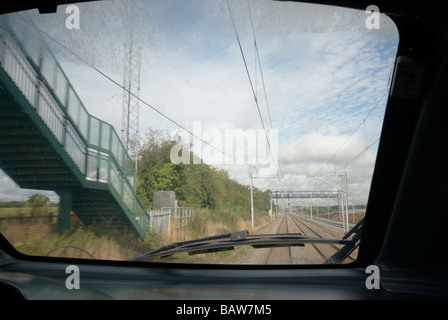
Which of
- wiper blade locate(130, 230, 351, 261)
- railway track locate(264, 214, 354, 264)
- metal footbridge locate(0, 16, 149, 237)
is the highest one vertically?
metal footbridge locate(0, 16, 149, 237)

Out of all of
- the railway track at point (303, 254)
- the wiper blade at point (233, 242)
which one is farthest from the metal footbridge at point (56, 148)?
the railway track at point (303, 254)

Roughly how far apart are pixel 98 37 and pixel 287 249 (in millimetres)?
2940

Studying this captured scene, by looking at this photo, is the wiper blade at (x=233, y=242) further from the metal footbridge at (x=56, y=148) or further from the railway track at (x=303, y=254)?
the metal footbridge at (x=56, y=148)

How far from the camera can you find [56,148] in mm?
6250

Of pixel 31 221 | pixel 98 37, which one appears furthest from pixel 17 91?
pixel 98 37

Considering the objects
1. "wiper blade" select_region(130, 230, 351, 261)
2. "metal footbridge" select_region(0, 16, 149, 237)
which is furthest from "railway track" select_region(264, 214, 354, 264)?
"metal footbridge" select_region(0, 16, 149, 237)

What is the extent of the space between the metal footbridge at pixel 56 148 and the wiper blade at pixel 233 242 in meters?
1.07

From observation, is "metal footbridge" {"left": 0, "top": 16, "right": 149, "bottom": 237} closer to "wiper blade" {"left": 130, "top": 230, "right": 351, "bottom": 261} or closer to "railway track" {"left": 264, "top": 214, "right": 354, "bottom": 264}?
"wiper blade" {"left": 130, "top": 230, "right": 351, "bottom": 261}

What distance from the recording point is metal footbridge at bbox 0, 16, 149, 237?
163 inches

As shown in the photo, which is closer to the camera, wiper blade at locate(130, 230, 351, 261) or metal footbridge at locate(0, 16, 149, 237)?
wiper blade at locate(130, 230, 351, 261)

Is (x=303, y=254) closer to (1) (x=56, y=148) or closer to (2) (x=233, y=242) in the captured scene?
(2) (x=233, y=242)

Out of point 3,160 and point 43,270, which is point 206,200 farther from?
point 3,160

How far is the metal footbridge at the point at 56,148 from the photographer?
4.13 m

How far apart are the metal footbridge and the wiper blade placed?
1074mm
